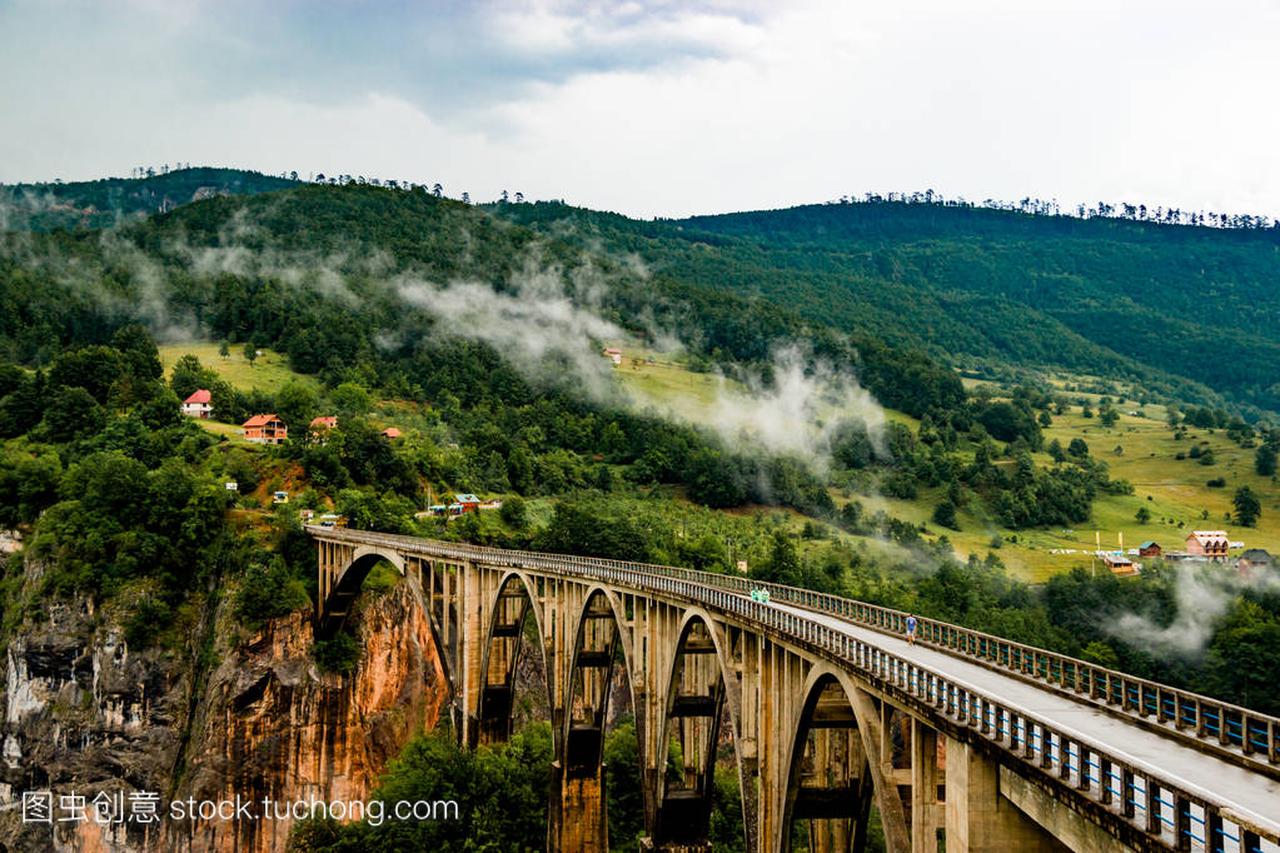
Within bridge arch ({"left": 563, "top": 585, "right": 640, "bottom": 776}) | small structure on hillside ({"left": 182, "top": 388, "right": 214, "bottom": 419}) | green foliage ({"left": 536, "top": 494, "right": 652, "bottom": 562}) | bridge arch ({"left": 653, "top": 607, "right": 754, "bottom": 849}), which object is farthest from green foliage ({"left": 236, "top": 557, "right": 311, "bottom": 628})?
small structure on hillside ({"left": 182, "top": 388, "right": 214, "bottom": 419})

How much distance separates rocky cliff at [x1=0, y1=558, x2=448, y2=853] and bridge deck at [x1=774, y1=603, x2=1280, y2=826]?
56473mm

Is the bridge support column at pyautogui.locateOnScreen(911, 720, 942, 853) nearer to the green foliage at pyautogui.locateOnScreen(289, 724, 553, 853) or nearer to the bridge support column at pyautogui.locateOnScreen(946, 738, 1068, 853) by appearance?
the bridge support column at pyautogui.locateOnScreen(946, 738, 1068, 853)

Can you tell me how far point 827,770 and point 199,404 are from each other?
10127 cm

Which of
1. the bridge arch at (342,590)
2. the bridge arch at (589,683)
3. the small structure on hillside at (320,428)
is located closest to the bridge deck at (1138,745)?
the bridge arch at (589,683)

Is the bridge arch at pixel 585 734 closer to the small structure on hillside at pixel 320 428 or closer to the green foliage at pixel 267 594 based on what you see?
the green foliage at pixel 267 594

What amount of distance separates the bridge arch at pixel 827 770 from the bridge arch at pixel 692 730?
607cm

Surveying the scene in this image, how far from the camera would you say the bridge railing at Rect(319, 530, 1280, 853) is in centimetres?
1315

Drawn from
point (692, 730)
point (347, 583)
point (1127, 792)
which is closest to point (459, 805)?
point (692, 730)

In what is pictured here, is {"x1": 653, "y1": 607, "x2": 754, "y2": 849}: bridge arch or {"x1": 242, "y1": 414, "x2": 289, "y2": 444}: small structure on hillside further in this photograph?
{"x1": 242, "y1": 414, "x2": 289, "y2": 444}: small structure on hillside

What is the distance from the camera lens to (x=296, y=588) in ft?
248

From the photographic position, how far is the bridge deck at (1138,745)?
1512 cm

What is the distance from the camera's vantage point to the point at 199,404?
384ft

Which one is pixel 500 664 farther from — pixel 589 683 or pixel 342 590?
pixel 342 590

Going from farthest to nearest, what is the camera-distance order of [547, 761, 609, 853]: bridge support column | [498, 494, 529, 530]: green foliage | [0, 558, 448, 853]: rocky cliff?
[498, 494, 529, 530]: green foliage → [0, 558, 448, 853]: rocky cliff → [547, 761, 609, 853]: bridge support column
